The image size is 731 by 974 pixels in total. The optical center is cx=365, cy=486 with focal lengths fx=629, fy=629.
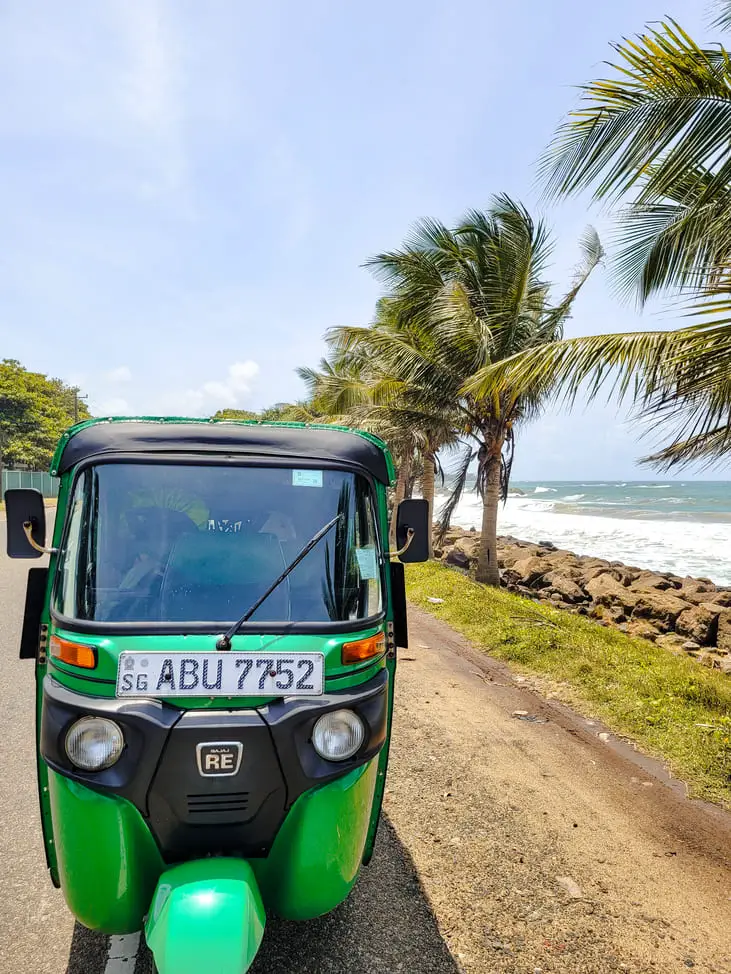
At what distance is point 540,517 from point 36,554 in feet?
166

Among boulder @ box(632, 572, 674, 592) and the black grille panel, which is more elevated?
the black grille panel

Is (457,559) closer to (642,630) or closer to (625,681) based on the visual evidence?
(642,630)

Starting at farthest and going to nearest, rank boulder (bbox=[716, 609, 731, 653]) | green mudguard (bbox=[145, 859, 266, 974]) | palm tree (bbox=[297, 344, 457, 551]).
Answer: palm tree (bbox=[297, 344, 457, 551])
boulder (bbox=[716, 609, 731, 653])
green mudguard (bbox=[145, 859, 266, 974])

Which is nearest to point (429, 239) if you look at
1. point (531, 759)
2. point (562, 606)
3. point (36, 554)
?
point (562, 606)

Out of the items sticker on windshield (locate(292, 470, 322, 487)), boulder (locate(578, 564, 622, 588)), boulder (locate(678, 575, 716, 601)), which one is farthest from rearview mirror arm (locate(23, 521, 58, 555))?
boulder (locate(578, 564, 622, 588))

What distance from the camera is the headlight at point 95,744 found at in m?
2.22

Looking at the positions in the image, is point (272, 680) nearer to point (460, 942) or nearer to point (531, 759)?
point (460, 942)

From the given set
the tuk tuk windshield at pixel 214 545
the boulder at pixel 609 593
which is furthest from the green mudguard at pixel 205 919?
the boulder at pixel 609 593

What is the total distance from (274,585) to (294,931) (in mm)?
1615

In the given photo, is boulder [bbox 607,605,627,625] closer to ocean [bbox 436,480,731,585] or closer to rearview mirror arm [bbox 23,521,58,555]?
ocean [bbox 436,480,731,585]

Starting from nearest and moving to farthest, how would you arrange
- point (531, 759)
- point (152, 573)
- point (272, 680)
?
point (272, 680)
point (152, 573)
point (531, 759)

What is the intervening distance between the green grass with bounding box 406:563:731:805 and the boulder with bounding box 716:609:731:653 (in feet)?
11.7

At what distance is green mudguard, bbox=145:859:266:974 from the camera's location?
1.98 m

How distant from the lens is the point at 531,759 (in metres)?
5.02
